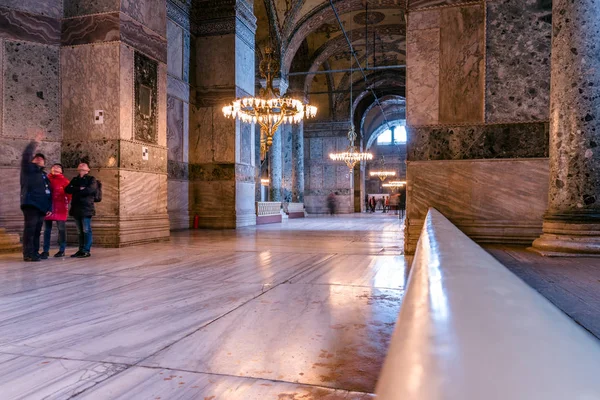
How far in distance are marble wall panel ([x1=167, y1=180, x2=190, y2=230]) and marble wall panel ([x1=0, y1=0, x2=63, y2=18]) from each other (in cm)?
444

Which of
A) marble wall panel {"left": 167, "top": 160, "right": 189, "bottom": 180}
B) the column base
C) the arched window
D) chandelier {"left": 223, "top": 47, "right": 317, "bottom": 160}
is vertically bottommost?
the column base

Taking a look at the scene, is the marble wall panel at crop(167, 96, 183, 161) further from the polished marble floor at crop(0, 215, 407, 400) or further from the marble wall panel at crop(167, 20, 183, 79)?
the polished marble floor at crop(0, 215, 407, 400)

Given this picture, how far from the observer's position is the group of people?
5203mm

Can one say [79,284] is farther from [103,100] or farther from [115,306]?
[103,100]

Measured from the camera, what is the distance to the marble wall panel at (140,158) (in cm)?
681

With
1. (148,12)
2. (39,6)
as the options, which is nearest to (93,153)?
(39,6)

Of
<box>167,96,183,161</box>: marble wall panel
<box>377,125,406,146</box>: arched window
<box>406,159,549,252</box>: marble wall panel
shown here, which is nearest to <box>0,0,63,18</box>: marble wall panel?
<box>167,96,183,161</box>: marble wall panel

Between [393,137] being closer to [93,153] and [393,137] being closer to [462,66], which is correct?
[462,66]

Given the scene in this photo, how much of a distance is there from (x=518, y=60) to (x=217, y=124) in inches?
299

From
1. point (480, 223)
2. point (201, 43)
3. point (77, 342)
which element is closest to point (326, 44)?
point (201, 43)

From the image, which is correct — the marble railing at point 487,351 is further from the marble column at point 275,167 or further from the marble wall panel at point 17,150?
the marble column at point 275,167

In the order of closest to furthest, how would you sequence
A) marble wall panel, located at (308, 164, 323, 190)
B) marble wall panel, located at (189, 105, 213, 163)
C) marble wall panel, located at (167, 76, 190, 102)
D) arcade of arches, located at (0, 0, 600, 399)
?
arcade of arches, located at (0, 0, 600, 399) → marble wall panel, located at (167, 76, 190, 102) → marble wall panel, located at (189, 105, 213, 163) → marble wall panel, located at (308, 164, 323, 190)

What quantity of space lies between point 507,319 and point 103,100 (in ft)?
23.8

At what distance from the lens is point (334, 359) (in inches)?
75.5
